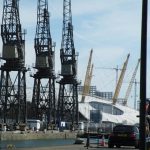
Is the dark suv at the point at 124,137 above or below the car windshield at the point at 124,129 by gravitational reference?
below

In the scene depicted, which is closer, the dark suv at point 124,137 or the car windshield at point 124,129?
the dark suv at point 124,137

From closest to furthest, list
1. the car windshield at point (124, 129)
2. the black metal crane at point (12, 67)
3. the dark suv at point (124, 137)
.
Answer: the dark suv at point (124, 137), the car windshield at point (124, 129), the black metal crane at point (12, 67)

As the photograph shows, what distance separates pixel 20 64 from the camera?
12850 centimetres

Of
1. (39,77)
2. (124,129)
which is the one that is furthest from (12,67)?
(124,129)

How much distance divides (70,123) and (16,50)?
155 feet

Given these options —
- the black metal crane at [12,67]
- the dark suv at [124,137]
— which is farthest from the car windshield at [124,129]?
the black metal crane at [12,67]

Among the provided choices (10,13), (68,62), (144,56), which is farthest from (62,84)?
(144,56)

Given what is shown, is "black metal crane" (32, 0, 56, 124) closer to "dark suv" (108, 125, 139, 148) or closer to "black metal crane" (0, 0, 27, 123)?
"black metal crane" (0, 0, 27, 123)

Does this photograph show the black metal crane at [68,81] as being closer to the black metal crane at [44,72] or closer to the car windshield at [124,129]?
the black metal crane at [44,72]

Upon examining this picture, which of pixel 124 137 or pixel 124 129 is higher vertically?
pixel 124 129

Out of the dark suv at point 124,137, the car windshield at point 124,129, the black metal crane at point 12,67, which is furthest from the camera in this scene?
the black metal crane at point 12,67

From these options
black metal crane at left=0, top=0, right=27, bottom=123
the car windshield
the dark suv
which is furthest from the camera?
black metal crane at left=0, top=0, right=27, bottom=123

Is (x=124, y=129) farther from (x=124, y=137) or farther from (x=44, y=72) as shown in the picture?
(x=44, y=72)

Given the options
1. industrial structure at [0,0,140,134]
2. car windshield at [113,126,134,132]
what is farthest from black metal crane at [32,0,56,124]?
car windshield at [113,126,134,132]
